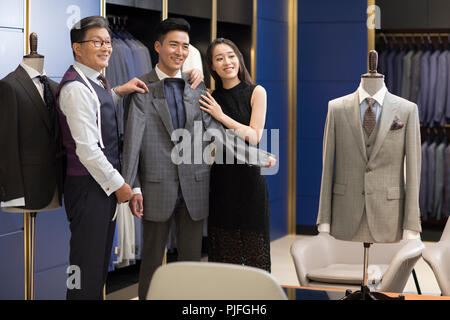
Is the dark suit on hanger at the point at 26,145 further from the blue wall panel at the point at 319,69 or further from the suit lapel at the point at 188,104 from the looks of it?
the blue wall panel at the point at 319,69

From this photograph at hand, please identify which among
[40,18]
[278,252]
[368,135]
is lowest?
[278,252]

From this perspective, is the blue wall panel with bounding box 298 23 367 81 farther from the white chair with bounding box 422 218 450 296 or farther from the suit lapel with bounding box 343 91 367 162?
the suit lapel with bounding box 343 91 367 162

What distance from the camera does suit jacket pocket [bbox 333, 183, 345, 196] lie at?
321 cm

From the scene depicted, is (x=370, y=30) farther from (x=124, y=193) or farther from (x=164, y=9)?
(x=124, y=193)

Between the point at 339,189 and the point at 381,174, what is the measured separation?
209 mm

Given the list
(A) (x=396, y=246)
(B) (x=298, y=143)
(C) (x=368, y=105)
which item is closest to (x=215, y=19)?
(B) (x=298, y=143)

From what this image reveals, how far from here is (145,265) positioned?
3.49 m

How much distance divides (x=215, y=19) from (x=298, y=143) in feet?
6.63

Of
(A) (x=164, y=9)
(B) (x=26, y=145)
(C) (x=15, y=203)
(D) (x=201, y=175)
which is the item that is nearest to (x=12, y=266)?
(C) (x=15, y=203)

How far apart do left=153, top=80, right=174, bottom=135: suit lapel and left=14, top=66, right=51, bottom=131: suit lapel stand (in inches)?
20.8

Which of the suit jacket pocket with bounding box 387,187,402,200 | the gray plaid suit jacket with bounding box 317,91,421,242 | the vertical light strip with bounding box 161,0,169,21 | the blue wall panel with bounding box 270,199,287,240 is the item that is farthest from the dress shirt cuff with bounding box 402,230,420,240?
the blue wall panel with bounding box 270,199,287,240

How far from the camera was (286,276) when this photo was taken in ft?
18.5

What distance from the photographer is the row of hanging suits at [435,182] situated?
22.6 ft
